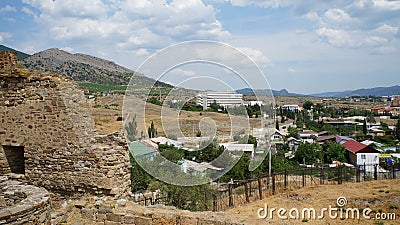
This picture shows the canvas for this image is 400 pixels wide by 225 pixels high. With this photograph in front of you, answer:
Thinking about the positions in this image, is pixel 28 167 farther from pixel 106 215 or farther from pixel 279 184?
pixel 279 184

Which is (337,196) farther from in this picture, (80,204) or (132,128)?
(80,204)

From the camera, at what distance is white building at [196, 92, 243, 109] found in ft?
36.6

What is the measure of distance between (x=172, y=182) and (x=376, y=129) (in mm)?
72219

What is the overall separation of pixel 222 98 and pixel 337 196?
6294 mm

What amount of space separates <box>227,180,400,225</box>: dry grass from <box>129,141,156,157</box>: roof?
391cm

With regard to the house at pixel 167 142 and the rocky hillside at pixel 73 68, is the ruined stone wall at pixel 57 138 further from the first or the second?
the rocky hillside at pixel 73 68

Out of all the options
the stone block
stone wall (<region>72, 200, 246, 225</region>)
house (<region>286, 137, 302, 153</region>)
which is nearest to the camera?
stone wall (<region>72, 200, 246, 225</region>)

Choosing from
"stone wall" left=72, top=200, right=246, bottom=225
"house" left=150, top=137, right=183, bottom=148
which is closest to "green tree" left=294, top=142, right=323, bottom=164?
"house" left=150, top=137, right=183, bottom=148

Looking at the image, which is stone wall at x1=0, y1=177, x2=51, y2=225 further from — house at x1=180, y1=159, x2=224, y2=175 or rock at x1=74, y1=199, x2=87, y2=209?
house at x1=180, y1=159, x2=224, y2=175

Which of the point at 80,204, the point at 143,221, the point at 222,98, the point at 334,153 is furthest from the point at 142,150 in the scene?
the point at 334,153

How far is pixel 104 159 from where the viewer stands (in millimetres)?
6855

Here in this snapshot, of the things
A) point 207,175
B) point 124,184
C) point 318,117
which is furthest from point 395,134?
point 124,184

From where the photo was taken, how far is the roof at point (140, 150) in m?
13.0

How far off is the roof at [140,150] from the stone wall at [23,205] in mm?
6158
